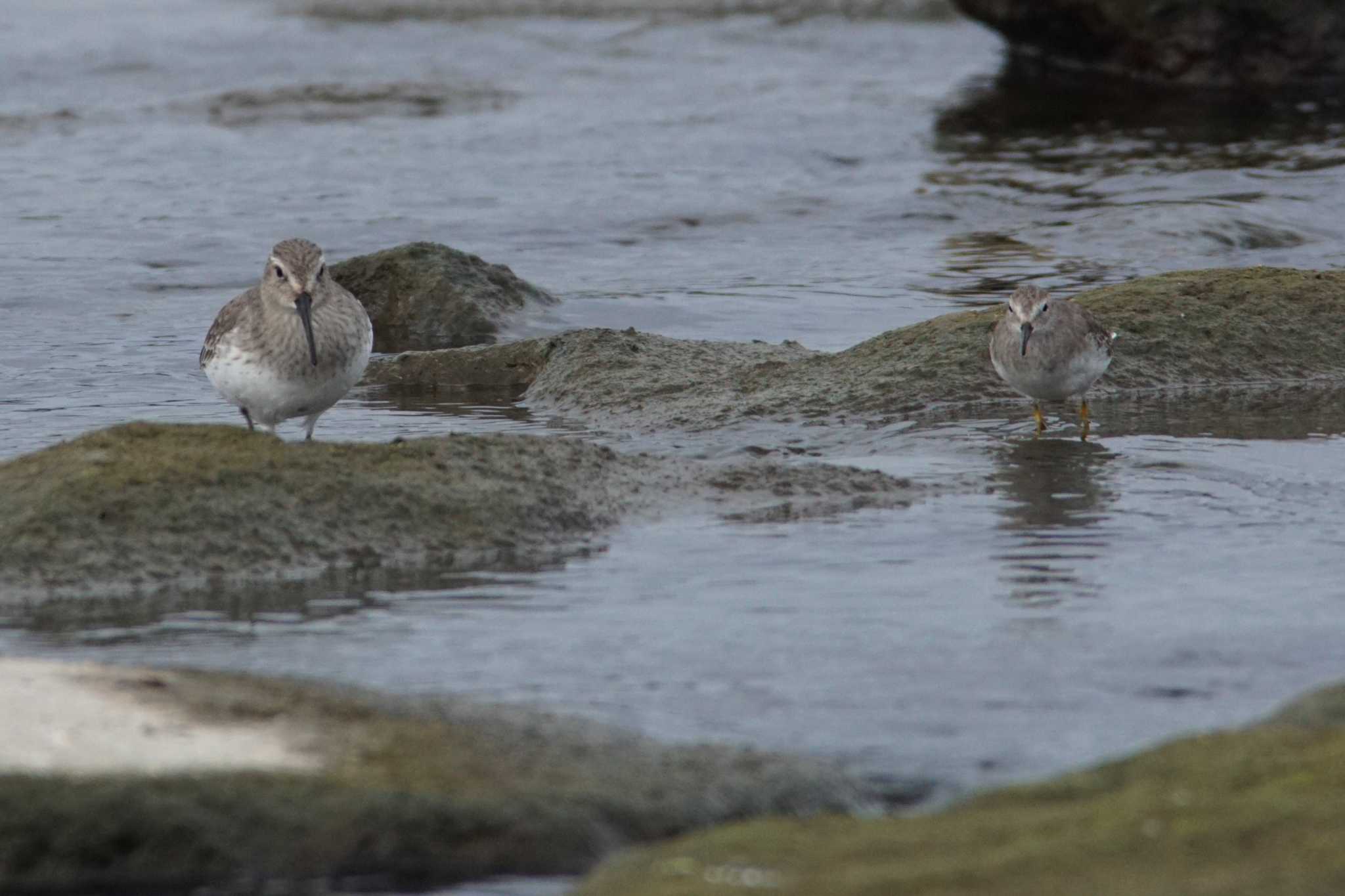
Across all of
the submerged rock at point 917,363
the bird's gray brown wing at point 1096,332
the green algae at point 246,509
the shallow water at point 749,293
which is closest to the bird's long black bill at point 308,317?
the green algae at point 246,509

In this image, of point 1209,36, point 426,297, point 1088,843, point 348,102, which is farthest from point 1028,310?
point 348,102

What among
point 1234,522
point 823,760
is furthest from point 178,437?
point 1234,522

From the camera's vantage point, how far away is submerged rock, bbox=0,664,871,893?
14.7 ft

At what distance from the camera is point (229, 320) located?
8.64 meters

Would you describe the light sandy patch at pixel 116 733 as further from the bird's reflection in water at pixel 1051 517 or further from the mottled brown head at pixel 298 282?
the mottled brown head at pixel 298 282

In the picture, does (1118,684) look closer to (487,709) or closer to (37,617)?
(487,709)

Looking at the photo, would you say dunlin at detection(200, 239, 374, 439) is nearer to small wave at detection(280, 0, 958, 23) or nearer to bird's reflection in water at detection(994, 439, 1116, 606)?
bird's reflection in water at detection(994, 439, 1116, 606)

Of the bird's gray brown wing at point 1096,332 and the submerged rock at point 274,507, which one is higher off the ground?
the bird's gray brown wing at point 1096,332

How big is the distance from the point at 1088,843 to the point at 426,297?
9500mm

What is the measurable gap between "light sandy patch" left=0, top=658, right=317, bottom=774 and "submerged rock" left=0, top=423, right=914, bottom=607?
1684mm

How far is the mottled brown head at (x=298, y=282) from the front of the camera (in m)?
8.31

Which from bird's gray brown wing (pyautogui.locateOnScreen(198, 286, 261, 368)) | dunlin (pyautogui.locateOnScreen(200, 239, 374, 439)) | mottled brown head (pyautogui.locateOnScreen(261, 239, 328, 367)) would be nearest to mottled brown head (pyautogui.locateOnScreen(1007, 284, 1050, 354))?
dunlin (pyautogui.locateOnScreen(200, 239, 374, 439))

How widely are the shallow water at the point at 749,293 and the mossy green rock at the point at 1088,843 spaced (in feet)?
2.35

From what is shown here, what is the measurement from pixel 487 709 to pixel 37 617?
2.08 meters
